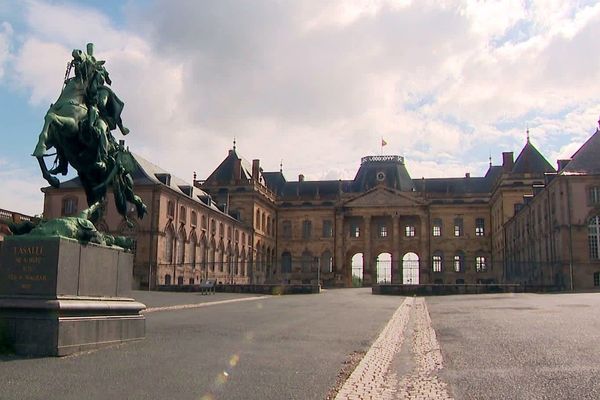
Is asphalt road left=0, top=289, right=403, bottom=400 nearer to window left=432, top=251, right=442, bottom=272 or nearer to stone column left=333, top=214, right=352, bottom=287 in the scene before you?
stone column left=333, top=214, right=352, bottom=287

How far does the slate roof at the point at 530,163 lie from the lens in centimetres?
7431

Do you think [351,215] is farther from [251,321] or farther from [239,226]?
[251,321]

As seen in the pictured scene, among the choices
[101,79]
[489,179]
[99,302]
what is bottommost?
[99,302]

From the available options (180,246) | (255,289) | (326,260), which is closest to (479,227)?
(326,260)

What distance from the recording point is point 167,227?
174 feet

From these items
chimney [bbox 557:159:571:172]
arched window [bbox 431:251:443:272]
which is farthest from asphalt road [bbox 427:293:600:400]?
arched window [bbox 431:251:443:272]

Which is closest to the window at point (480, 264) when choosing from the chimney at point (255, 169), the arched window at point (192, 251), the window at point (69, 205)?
the chimney at point (255, 169)

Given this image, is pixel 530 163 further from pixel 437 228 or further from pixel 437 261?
pixel 437 261

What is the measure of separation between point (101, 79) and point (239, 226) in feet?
206

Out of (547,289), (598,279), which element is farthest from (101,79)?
(598,279)

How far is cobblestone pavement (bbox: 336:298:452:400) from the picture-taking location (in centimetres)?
680

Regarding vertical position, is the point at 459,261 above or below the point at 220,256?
above

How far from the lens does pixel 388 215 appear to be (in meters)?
86.1

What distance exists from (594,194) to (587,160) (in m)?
3.46
